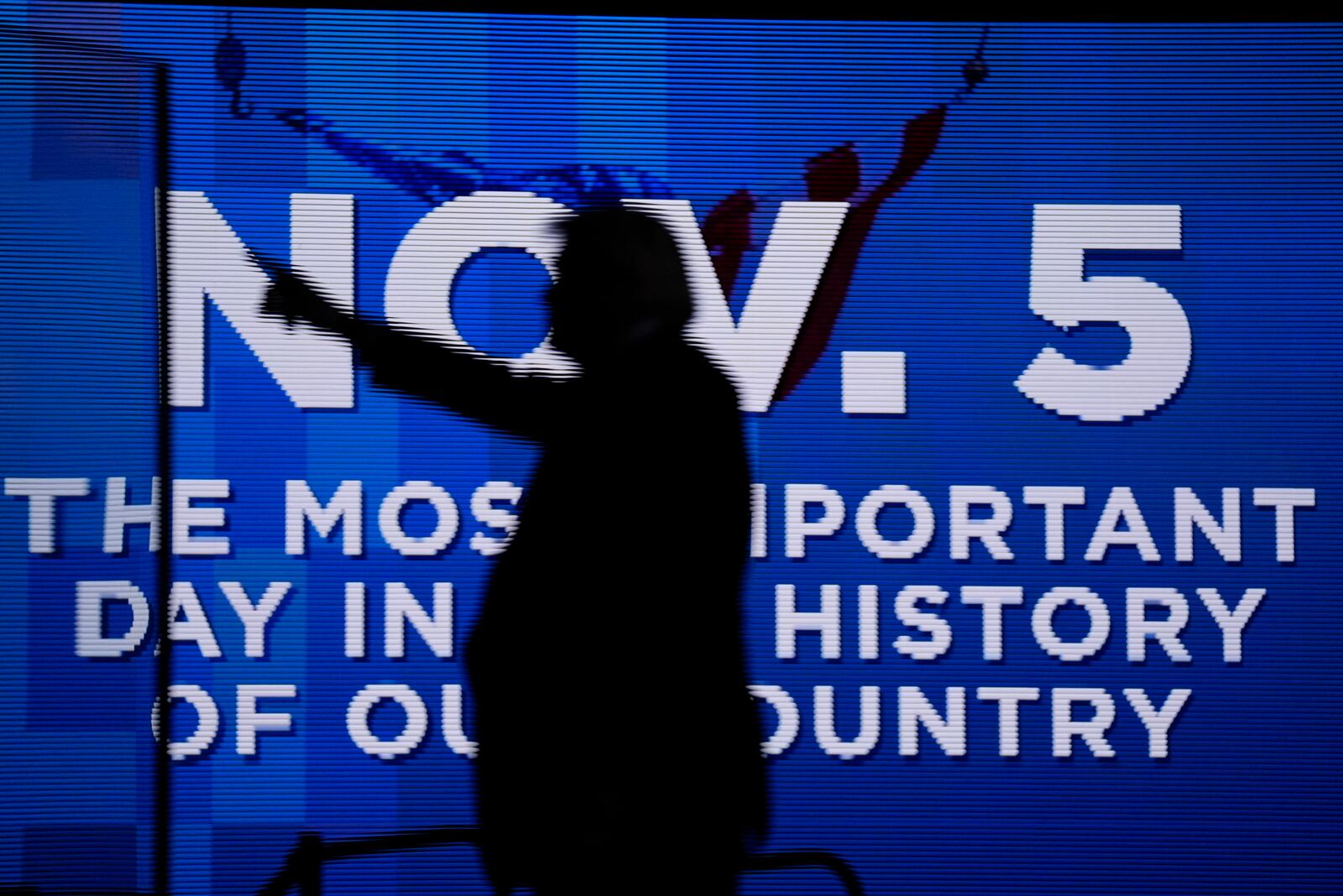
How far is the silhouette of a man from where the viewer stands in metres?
1.73

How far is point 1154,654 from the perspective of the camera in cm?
294

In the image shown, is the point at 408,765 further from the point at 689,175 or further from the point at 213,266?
the point at 689,175

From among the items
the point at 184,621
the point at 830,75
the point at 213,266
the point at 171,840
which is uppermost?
the point at 830,75

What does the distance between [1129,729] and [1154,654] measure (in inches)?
6.4

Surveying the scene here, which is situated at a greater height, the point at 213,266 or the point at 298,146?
the point at 298,146

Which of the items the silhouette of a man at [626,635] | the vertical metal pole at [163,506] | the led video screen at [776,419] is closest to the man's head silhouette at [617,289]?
the silhouette of a man at [626,635]

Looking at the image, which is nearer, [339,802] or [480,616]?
[480,616]

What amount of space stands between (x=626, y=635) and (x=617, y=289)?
44cm

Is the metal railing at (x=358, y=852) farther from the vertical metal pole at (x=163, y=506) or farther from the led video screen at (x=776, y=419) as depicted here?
the led video screen at (x=776, y=419)

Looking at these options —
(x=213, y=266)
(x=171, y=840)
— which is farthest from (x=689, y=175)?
(x=171, y=840)

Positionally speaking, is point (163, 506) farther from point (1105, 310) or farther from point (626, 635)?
point (1105, 310)

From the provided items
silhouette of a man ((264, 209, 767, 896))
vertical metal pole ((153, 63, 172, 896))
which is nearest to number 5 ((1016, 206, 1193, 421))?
silhouette of a man ((264, 209, 767, 896))

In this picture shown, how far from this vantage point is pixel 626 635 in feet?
5.74

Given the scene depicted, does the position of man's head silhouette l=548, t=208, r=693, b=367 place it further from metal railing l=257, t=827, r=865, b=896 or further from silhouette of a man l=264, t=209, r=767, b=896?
Answer: metal railing l=257, t=827, r=865, b=896
